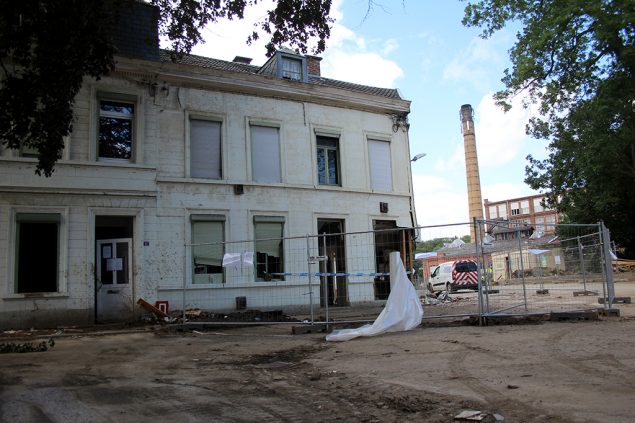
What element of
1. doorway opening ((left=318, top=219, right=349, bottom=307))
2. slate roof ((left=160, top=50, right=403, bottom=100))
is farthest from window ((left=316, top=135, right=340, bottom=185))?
slate roof ((left=160, top=50, right=403, bottom=100))

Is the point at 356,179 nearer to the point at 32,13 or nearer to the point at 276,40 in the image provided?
the point at 276,40

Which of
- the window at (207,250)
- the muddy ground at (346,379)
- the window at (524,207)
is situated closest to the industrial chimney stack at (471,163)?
the window at (524,207)

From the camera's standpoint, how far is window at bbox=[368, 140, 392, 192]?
64.5ft

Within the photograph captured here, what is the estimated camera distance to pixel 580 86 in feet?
80.7

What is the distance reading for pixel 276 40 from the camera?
910cm

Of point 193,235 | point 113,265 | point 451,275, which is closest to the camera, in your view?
point 113,265

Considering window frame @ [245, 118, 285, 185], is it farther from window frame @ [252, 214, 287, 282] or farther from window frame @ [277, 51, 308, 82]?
window frame @ [277, 51, 308, 82]

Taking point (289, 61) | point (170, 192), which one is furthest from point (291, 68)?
point (170, 192)

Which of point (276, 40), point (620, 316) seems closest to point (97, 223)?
point (276, 40)

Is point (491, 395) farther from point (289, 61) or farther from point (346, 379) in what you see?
point (289, 61)

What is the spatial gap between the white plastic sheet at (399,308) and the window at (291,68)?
36.7 ft

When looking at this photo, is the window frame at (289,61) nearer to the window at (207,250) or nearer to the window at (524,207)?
the window at (207,250)

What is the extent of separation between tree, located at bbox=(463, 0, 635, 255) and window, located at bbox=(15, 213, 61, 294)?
18481 mm

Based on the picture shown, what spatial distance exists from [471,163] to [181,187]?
1952 inches
